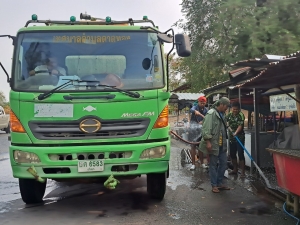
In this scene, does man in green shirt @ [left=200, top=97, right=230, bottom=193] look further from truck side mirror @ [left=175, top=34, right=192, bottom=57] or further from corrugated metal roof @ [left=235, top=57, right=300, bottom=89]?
truck side mirror @ [left=175, top=34, right=192, bottom=57]

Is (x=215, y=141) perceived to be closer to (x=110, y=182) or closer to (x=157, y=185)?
(x=157, y=185)

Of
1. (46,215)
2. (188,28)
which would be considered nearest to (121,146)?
(46,215)

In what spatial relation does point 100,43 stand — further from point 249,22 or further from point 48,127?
point 249,22

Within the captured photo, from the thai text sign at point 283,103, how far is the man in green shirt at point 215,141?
5.04ft

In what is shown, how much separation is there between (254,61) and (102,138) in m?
3.35

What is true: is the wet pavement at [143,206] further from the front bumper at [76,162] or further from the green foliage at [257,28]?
the green foliage at [257,28]

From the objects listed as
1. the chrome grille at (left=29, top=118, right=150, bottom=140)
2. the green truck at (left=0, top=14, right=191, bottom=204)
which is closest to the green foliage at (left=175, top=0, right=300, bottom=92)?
the green truck at (left=0, top=14, right=191, bottom=204)

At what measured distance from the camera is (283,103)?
27.2 ft

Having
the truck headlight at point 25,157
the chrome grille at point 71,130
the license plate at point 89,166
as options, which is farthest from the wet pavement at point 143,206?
the chrome grille at point 71,130

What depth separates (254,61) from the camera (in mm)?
7133

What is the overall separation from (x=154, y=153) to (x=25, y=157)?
74.2 inches

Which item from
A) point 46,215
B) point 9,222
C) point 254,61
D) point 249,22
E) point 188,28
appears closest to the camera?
point 9,222

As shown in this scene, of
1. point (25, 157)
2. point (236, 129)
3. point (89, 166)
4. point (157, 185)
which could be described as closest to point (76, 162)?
point (89, 166)

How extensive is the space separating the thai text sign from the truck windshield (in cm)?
339
